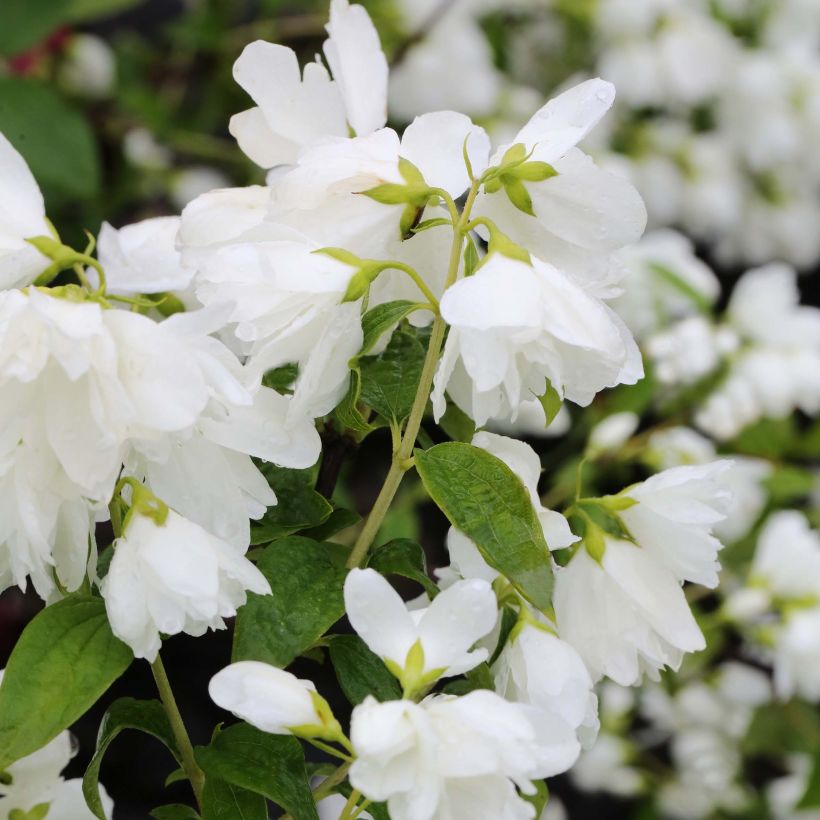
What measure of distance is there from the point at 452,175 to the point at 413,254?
0.04m

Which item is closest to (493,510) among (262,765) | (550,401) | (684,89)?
(550,401)

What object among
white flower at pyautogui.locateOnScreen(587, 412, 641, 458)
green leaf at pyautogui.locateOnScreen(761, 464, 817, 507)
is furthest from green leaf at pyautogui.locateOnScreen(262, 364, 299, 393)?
green leaf at pyautogui.locateOnScreen(761, 464, 817, 507)

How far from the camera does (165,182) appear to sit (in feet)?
5.53

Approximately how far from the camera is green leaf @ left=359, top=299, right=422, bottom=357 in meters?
0.50

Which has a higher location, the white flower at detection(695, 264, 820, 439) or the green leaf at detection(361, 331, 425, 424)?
the green leaf at detection(361, 331, 425, 424)

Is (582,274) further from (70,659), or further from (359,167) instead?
(70,659)

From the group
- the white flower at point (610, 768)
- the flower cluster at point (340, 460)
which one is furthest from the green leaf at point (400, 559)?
the white flower at point (610, 768)

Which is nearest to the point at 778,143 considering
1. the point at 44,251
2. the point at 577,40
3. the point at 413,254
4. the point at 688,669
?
the point at 577,40

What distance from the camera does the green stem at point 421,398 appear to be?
492 millimetres

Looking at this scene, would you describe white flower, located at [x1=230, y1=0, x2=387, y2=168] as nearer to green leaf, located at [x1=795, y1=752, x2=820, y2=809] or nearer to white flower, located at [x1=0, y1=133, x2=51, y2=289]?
white flower, located at [x1=0, y1=133, x2=51, y2=289]

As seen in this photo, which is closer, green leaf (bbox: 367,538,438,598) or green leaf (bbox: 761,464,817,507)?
green leaf (bbox: 367,538,438,598)

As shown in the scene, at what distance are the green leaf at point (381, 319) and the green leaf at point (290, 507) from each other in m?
0.09

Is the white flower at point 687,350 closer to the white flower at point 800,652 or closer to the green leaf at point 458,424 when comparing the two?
the white flower at point 800,652

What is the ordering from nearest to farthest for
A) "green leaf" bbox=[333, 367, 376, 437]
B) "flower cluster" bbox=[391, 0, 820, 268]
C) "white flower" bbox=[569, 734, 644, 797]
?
"green leaf" bbox=[333, 367, 376, 437] < "white flower" bbox=[569, 734, 644, 797] < "flower cluster" bbox=[391, 0, 820, 268]
